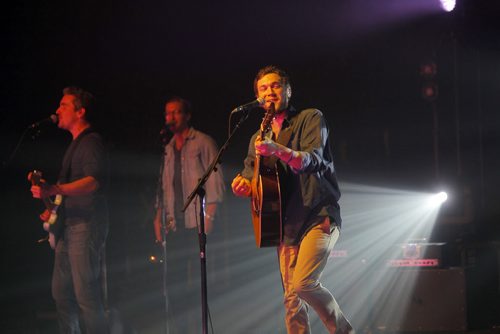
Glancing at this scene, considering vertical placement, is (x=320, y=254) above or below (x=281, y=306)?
above

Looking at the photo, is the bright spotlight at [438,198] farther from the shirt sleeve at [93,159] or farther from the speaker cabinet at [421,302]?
the shirt sleeve at [93,159]

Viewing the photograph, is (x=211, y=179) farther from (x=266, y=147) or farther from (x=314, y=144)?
(x=266, y=147)

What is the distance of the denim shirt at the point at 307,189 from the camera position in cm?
423

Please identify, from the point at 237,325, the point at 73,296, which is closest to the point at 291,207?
the point at 73,296

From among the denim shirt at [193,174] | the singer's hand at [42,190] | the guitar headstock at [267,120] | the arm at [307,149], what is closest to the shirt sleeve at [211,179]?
the denim shirt at [193,174]

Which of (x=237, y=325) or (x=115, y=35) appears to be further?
(x=115, y=35)

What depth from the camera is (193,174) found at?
650cm

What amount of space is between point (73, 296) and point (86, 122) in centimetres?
141

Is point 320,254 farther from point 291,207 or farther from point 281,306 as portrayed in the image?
point 281,306

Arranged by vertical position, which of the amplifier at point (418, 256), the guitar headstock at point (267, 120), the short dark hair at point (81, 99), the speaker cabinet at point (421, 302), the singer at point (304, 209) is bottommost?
the speaker cabinet at point (421, 302)

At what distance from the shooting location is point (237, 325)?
6.62m

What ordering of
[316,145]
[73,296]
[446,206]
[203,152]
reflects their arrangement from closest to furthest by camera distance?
1. [316,145]
2. [73,296]
3. [203,152]
4. [446,206]

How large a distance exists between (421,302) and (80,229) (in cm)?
299

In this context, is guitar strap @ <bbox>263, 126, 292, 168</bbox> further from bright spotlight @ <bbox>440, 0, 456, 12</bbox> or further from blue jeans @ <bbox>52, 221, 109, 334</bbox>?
bright spotlight @ <bbox>440, 0, 456, 12</bbox>
